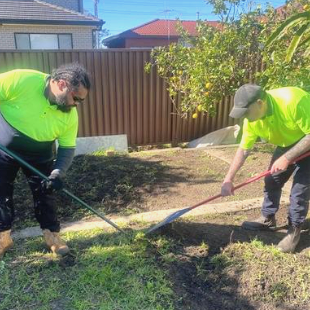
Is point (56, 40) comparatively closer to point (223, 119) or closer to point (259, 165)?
point (223, 119)

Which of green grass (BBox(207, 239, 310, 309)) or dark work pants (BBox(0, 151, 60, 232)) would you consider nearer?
green grass (BBox(207, 239, 310, 309))

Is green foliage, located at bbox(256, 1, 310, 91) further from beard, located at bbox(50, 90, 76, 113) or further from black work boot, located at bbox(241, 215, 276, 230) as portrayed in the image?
beard, located at bbox(50, 90, 76, 113)

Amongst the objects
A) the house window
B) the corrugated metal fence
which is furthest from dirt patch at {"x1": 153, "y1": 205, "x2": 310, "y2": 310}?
the house window

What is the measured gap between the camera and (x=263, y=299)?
2.46 m

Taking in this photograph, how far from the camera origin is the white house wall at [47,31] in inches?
605

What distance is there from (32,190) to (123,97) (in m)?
4.20

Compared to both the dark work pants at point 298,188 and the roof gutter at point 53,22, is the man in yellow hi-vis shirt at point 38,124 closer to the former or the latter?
the dark work pants at point 298,188

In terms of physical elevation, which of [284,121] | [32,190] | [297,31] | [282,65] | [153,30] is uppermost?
[153,30]

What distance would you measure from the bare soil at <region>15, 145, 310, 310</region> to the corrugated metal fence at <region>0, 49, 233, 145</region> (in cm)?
106

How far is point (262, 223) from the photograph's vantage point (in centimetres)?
338

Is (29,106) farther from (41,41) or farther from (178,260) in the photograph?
(41,41)

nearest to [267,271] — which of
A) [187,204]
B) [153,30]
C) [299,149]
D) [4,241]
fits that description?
[299,149]

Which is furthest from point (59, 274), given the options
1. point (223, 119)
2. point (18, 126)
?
→ point (223, 119)

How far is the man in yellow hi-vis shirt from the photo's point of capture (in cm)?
246
